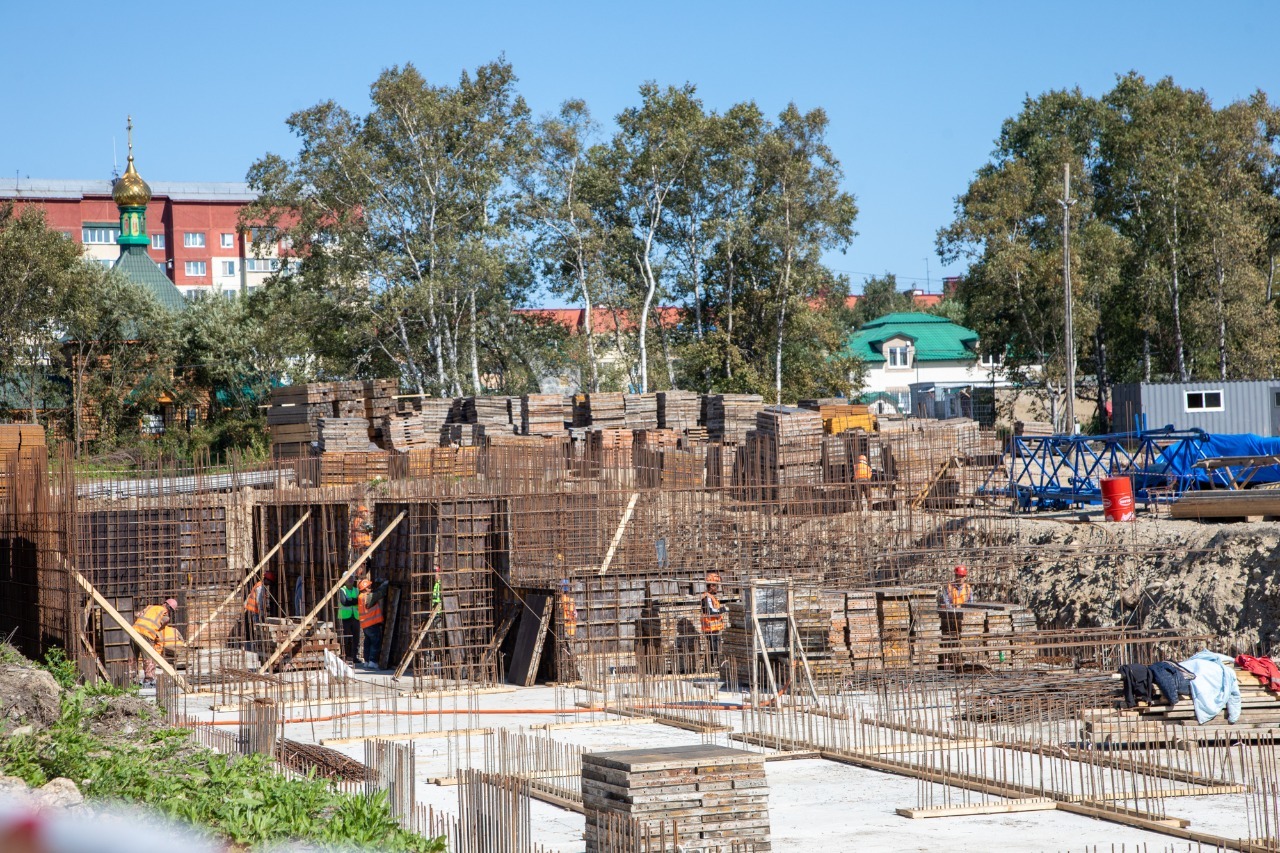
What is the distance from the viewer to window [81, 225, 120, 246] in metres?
83.1

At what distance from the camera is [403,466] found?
27.8 meters

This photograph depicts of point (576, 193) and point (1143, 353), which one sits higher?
point (576, 193)

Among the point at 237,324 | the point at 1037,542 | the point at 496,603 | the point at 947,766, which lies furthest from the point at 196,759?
the point at 237,324

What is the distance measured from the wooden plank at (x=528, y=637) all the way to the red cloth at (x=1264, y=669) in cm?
885

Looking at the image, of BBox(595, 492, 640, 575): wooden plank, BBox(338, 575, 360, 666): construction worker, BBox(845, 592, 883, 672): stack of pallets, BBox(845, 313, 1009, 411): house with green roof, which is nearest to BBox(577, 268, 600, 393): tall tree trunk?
BBox(338, 575, 360, 666): construction worker

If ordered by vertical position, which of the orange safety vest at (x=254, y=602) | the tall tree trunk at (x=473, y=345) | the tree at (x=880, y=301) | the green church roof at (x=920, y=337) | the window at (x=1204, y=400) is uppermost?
the tree at (x=880, y=301)

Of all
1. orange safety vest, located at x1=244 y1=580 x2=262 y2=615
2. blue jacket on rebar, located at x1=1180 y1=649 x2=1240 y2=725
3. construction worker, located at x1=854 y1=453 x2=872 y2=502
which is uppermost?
construction worker, located at x1=854 y1=453 x2=872 y2=502

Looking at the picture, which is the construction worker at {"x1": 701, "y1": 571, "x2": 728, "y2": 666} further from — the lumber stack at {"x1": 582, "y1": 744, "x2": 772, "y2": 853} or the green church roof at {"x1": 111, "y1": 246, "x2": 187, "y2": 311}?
the green church roof at {"x1": 111, "y1": 246, "x2": 187, "y2": 311}

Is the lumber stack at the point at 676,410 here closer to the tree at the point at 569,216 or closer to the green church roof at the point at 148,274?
the tree at the point at 569,216

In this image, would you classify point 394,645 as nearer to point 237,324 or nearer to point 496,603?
point 496,603

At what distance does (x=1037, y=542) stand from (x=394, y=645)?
1097cm

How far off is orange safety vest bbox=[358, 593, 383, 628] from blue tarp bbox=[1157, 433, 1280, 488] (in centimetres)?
1371

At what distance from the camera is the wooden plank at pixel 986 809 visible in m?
11.2

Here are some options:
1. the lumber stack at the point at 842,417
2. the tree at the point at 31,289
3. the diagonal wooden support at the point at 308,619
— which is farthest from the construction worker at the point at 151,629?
the tree at the point at 31,289
